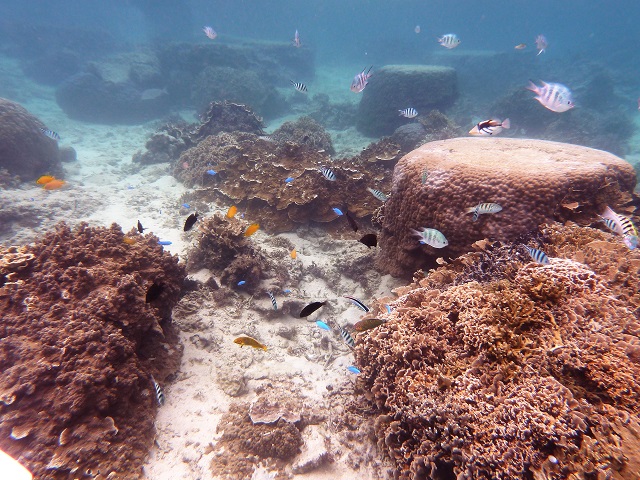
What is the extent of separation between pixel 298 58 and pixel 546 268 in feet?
121

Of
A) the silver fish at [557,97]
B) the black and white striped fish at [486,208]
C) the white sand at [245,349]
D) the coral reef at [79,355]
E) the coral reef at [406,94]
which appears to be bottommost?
the white sand at [245,349]

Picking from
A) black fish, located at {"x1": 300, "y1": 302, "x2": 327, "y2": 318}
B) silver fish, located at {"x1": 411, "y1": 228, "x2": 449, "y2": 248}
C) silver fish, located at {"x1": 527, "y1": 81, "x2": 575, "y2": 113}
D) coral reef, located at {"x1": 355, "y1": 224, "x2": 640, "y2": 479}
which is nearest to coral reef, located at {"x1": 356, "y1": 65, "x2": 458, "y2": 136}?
silver fish, located at {"x1": 527, "y1": 81, "x2": 575, "y2": 113}

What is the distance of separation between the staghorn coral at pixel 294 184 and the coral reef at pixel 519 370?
452cm

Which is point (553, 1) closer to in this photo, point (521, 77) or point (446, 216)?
point (521, 77)

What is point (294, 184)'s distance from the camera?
8312 mm

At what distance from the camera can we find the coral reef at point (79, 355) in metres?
2.91

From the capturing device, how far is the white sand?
364 cm

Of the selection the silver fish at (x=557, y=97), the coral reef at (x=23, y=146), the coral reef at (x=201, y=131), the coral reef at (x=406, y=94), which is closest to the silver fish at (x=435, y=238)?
the silver fish at (x=557, y=97)

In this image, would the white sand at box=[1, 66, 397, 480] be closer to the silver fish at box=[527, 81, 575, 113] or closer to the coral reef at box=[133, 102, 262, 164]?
the silver fish at box=[527, 81, 575, 113]

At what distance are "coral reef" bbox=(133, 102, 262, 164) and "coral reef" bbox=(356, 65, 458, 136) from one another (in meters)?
7.83

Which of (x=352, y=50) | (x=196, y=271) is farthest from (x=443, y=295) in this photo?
(x=352, y=50)

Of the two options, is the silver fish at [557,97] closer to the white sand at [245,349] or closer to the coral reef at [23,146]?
the white sand at [245,349]

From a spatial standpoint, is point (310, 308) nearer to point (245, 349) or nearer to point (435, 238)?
point (435, 238)

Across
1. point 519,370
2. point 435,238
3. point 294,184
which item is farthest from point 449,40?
point 519,370
